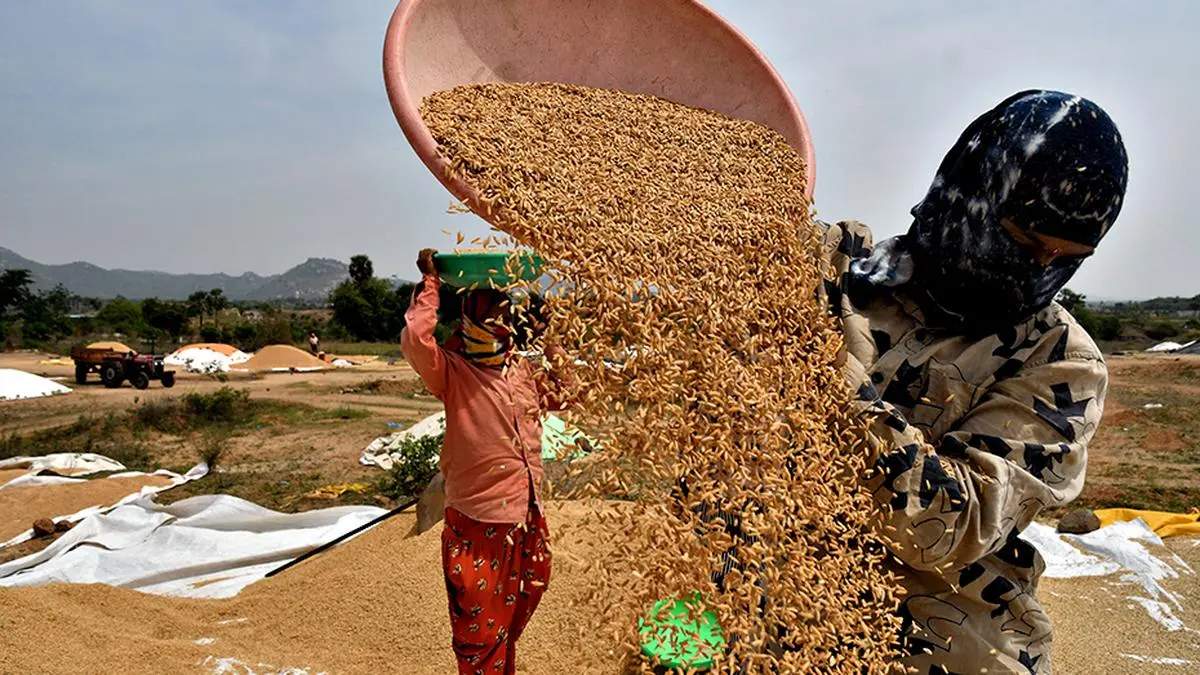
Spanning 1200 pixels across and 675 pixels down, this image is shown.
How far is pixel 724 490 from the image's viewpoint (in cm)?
138

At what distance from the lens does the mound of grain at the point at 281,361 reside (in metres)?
20.4

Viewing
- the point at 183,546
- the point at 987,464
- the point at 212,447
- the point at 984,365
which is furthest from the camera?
the point at 212,447

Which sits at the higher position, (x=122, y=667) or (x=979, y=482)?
(x=979, y=482)

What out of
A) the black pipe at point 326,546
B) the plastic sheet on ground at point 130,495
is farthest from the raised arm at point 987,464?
the plastic sheet on ground at point 130,495

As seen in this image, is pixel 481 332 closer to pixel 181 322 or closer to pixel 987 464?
pixel 987 464

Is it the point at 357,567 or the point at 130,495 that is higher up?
the point at 357,567

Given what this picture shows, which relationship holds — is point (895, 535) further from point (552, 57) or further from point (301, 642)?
point (301, 642)

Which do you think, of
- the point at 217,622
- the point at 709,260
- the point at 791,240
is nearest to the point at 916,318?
the point at 791,240

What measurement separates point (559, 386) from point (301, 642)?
10.9ft

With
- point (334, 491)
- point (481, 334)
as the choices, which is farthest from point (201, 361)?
point (481, 334)

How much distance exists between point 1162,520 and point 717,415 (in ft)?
19.9

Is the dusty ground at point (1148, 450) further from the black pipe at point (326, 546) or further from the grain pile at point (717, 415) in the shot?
the grain pile at point (717, 415)

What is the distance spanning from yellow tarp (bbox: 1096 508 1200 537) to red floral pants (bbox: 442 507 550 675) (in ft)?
16.6

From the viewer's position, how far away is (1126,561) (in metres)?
4.96
